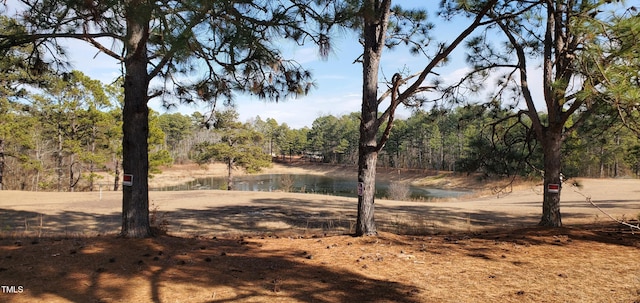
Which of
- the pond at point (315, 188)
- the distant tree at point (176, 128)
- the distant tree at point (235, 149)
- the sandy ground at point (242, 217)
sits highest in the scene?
the distant tree at point (176, 128)

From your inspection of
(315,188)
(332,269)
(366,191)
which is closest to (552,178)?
(366,191)

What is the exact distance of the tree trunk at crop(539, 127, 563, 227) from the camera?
666 cm

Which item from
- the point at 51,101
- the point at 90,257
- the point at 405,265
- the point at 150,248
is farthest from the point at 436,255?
the point at 51,101

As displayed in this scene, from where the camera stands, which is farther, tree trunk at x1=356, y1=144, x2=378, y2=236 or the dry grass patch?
tree trunk at x1=356, y1=144, x2=378, y2=236

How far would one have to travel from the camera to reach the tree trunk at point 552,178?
6656 mm

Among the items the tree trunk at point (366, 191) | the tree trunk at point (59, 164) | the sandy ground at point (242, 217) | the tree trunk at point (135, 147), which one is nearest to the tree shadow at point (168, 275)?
the tree trunk at point (135, 147)

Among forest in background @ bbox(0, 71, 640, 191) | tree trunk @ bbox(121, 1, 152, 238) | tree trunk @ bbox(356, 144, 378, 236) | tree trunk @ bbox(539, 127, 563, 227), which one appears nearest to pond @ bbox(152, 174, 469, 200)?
forest in background @ bbox(0, 71, 640, 191)

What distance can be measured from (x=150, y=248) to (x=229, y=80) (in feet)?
8.24

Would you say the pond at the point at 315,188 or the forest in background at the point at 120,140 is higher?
the forest in background at the point at 120,140

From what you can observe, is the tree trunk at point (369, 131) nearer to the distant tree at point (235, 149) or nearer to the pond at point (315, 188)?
the pond at point (315, 188)

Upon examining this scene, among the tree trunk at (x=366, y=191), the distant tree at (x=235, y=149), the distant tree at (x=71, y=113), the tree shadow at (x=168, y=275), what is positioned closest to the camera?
the tree shadow at (x=168, y=275)

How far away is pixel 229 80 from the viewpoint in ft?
17.8

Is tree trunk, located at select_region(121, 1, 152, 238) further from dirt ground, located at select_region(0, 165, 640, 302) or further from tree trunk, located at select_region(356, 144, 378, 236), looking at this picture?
tree trunk, located at select_region(356, 144, 378, 236)

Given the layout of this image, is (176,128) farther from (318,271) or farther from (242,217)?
(318,271)
